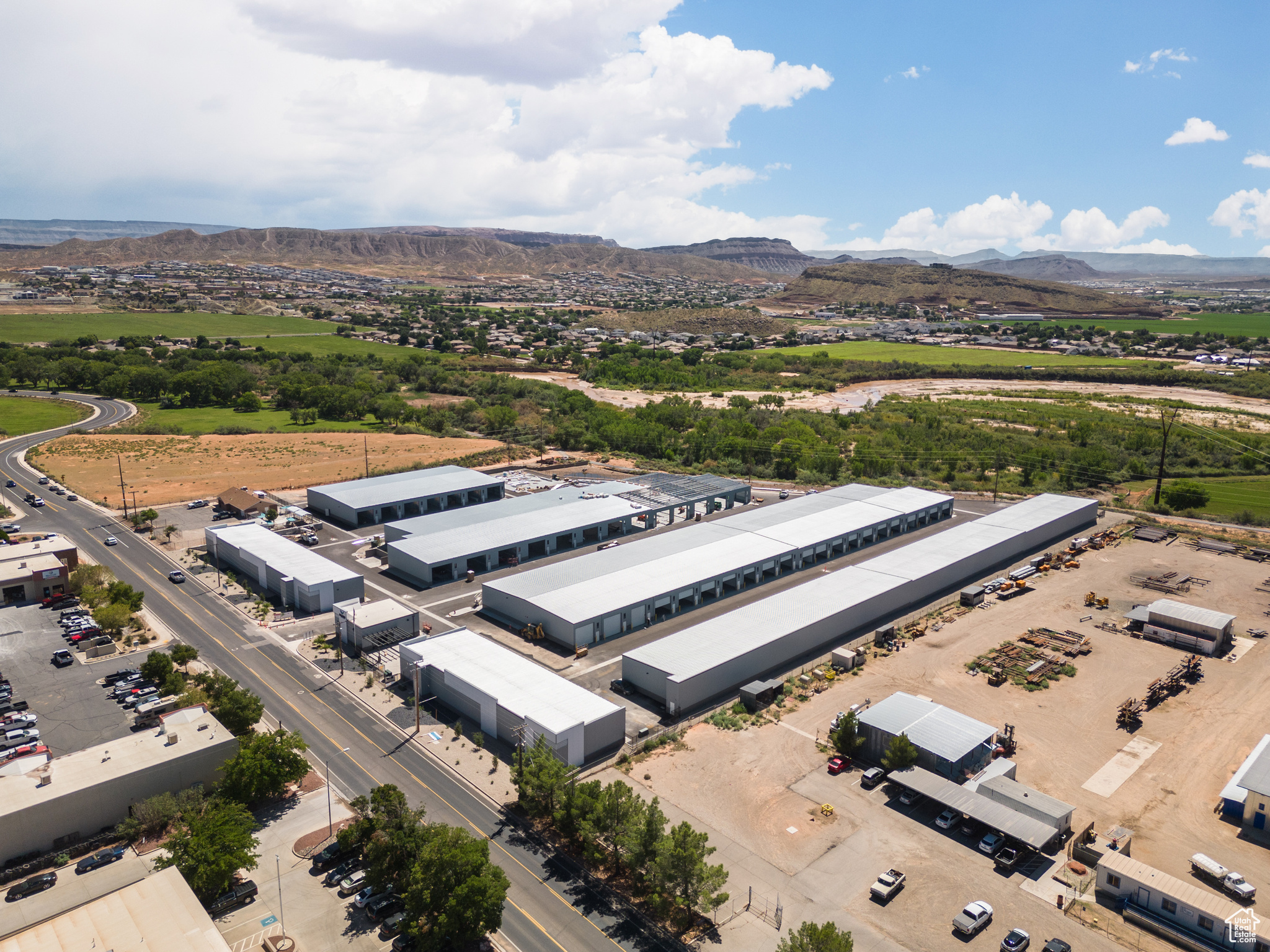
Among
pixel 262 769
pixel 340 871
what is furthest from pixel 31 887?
pixel 340 871

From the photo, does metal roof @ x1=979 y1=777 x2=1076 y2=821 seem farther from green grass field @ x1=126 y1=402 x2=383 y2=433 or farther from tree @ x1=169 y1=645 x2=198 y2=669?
green grass field @ x1=126 y1=402 x2=383 y2=433

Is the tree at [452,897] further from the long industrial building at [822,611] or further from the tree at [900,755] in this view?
the tree at [900,755]

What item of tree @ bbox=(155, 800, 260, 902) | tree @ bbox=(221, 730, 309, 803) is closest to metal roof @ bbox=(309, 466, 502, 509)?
tree @ bbox=(221, 730, 309, 803)

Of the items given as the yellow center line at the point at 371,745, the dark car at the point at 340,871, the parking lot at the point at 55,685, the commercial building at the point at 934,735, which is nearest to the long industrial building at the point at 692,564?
the yellow center line at the point at 371,745

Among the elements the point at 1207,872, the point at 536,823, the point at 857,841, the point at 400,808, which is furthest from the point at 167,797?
the point at 1207,872

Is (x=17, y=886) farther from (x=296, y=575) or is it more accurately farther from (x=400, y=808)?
(x=296, y=575)
